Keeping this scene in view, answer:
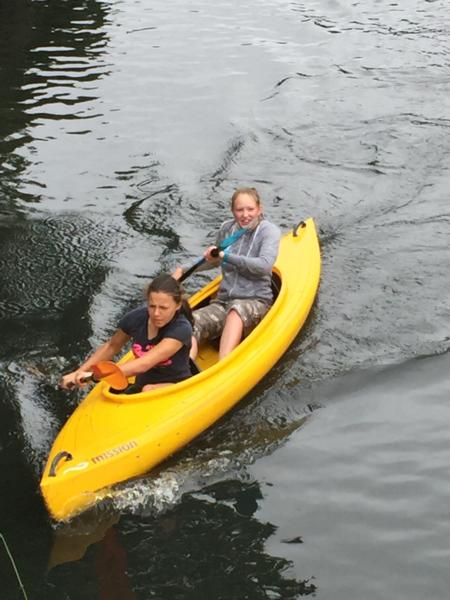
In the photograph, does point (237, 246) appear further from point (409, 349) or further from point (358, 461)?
point (358, 461)

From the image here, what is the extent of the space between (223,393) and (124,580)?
1.55 m

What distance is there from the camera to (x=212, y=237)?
8.88 metres

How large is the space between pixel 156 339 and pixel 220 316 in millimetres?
1219

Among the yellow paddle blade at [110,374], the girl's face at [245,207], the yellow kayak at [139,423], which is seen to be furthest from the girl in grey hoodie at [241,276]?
the yellow paddle blade at [110,374]

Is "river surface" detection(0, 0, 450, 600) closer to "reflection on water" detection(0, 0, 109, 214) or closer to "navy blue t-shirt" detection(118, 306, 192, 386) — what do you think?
"reflection on water" detection(0, 0, 109, 214)

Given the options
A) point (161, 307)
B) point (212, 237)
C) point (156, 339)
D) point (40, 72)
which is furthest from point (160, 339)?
point (40, 72)

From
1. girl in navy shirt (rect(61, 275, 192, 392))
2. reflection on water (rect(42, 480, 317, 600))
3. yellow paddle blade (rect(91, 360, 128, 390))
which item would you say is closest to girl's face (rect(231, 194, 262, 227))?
girl in navy shirt (rect(61, 275, 192, 392))

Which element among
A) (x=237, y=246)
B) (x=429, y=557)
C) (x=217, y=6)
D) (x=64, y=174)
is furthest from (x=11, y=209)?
(x=217, y=6)

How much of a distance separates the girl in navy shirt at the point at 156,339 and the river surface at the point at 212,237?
22.9 inches

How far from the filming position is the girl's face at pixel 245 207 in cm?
676

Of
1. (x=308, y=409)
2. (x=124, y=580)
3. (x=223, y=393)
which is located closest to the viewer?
(x=124, y=580)

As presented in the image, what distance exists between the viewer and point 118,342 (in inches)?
225

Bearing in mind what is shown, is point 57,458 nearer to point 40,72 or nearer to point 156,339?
point 156,339

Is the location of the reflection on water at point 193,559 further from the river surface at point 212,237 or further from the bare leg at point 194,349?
the bare leg at point 194,349
